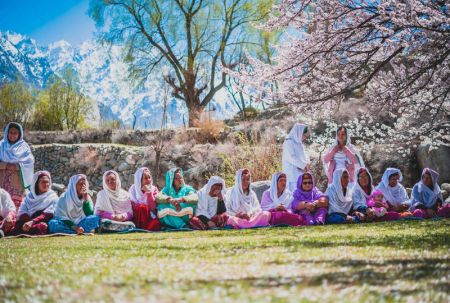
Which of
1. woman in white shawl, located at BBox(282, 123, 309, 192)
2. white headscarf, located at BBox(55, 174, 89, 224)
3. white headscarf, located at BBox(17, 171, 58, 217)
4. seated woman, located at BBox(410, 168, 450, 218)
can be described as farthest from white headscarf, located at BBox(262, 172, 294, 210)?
white headscarf, located at BBox(17, 171, 58, 217)

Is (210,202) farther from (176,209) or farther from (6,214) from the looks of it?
(6,214)

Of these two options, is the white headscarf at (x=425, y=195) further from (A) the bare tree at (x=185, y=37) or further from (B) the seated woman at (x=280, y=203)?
(A) the bare tree at (x=185, y=37)

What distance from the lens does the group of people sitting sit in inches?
302

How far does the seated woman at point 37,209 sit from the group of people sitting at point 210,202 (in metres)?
0.01

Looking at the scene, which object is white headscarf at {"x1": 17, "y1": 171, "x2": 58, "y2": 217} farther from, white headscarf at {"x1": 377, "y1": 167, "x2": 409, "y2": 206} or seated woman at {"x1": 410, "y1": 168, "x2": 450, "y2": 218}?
seated woman at {"x1": 410, "y1": 168, "x2": 450, "y2": 218}

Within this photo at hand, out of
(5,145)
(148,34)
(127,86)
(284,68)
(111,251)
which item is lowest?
(111,251)

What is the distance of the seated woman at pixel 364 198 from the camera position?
8070mm

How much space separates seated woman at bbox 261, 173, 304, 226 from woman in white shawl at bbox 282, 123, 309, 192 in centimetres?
64

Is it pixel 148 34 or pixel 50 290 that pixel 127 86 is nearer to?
pixel 148 34

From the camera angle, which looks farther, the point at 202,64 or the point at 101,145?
the point at 202,64

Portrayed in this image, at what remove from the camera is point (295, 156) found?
9375mm

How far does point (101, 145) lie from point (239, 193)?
14080 mm

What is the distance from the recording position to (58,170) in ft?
69.7

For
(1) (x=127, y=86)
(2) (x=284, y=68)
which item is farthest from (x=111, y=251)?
(1) (x=127, y=86)
